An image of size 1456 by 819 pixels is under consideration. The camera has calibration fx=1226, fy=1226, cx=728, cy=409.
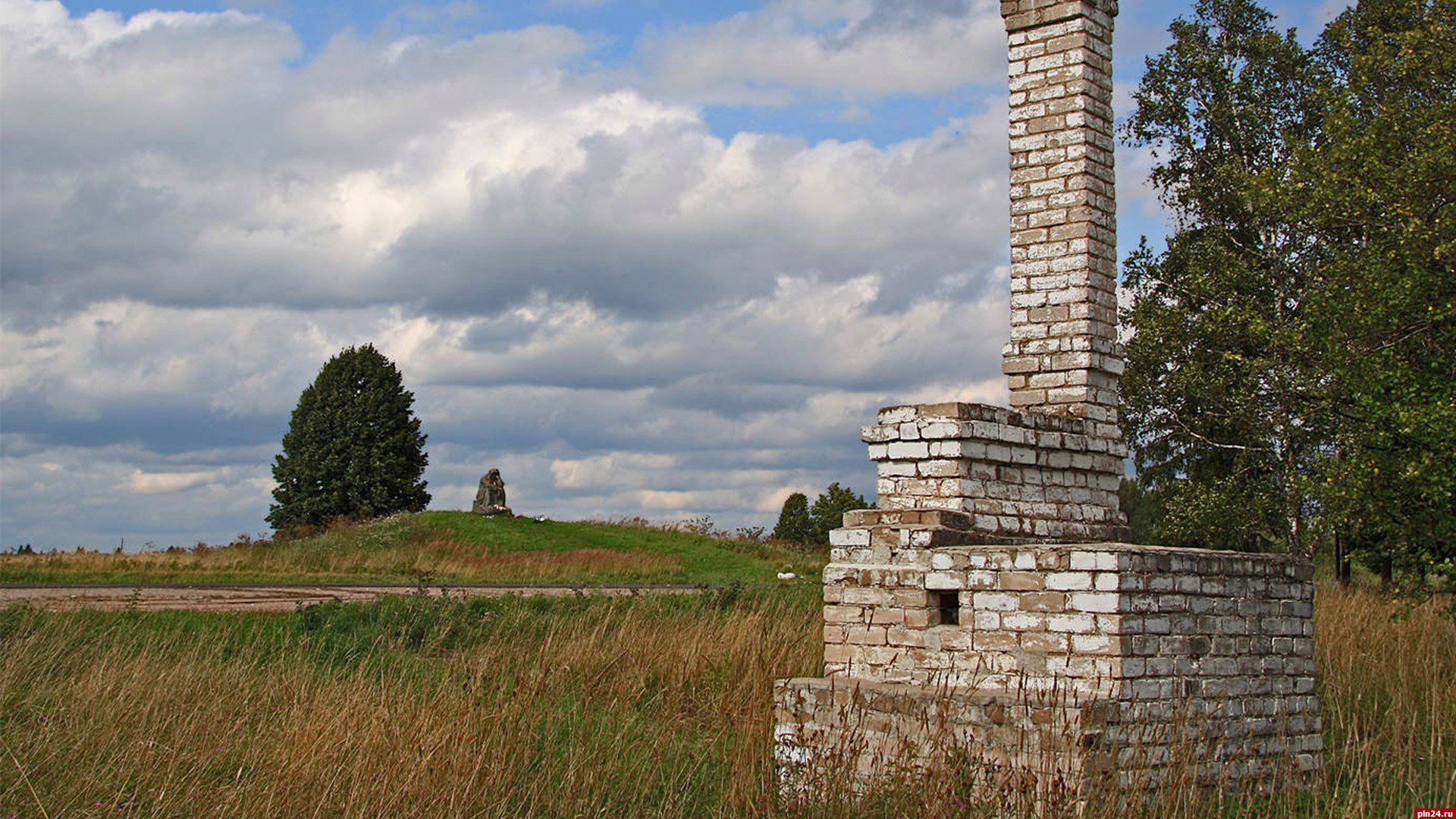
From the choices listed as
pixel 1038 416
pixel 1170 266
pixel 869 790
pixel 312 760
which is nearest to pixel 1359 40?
pixel 1170 266

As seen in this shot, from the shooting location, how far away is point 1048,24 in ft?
32.7

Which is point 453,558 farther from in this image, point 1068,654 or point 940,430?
point 1068,654

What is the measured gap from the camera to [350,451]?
4206 cm

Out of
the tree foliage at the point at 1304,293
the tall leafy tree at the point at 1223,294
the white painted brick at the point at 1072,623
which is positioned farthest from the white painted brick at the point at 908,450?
the tall leafy tree at the point at 1223,294

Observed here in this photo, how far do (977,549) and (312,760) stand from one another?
431 centimetres

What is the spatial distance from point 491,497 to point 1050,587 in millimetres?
26861

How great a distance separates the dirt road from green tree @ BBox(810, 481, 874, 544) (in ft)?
92.9

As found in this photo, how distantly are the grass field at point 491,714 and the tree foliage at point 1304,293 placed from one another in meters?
2.46

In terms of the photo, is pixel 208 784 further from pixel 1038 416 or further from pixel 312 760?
pixel 1038 416

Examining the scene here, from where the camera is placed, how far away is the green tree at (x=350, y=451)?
4162cm

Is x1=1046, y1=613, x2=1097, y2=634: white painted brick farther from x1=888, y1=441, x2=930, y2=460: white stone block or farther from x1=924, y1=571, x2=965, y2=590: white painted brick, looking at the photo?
x1=888, y1=441, x2=930, y2=460: white stone block

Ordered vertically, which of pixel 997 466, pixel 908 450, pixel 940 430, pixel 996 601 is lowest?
pixel 996 601

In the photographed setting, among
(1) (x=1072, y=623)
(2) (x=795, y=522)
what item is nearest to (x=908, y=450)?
(1) (x=1072, y=623)

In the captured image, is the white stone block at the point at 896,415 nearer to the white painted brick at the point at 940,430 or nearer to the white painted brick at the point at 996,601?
the white painted brick at the point at 940,430
